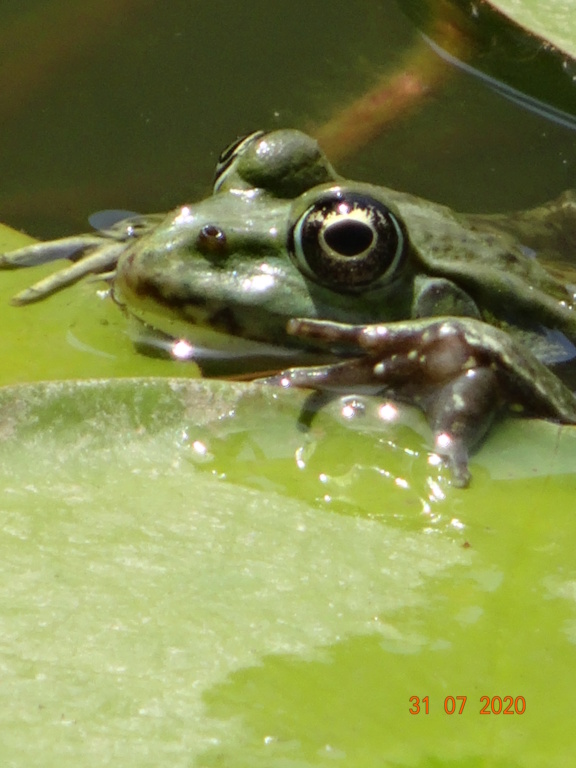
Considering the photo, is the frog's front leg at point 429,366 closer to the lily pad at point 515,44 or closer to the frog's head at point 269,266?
the frog's head at point 269,266

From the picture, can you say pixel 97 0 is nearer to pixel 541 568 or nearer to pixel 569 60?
pixel 569 60

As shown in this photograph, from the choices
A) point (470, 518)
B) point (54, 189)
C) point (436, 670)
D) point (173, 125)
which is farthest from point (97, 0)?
point (436, 670)

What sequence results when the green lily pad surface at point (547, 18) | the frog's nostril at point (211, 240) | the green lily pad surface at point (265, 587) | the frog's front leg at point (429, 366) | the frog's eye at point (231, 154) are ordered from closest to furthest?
the green lily pad surface at point (265, 587) < the frog's front leg at point (429, 366) < the frog's nostril at point (211, 240) < the frog's eye at point (231, 154) < the green lily pad surface at point (547, 18)

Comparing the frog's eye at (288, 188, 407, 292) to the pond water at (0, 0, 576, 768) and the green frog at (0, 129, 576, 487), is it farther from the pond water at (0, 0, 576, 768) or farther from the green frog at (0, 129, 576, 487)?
the pond water at (0, 0, 576, 768)

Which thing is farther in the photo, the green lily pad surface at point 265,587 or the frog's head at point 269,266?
the frog's head at point 269,266

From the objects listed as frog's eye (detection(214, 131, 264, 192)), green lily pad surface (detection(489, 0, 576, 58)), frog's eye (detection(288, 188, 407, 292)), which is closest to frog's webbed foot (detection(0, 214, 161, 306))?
frog's eye (detection(214, 131, 264, 192))

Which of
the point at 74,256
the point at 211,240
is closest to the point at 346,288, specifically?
the point at 211,240

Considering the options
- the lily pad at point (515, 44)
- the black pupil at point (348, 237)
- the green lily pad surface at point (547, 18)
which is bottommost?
the black pupil at point (348, 237)
